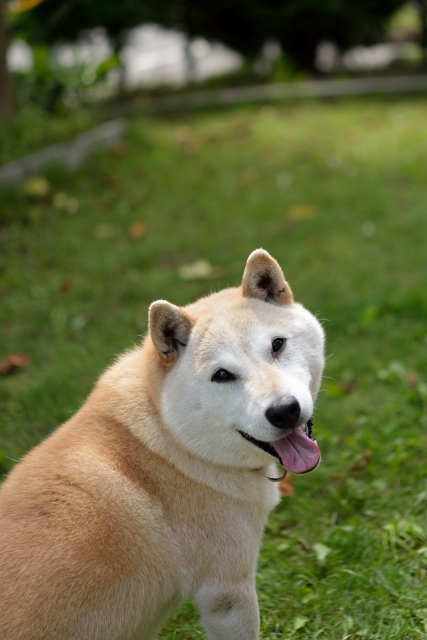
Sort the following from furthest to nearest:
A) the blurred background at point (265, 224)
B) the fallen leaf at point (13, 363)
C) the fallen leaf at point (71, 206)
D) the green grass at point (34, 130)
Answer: the green grass at point (34, 130) → the fallen leaf at point (71, 206) → the fallen leaf at point (13, 363) → the blurred background at point (265, 224)

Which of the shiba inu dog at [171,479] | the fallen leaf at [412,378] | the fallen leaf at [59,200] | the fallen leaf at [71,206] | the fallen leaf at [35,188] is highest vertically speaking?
the shiba inu dog at [171,479]

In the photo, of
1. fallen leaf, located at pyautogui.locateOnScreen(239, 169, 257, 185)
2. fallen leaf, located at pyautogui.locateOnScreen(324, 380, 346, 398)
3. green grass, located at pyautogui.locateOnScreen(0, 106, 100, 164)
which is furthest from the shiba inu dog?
green grass, located at pyautogui.locateOnScreen(0, 106, 100, 164)

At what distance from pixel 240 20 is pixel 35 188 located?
6.13 m

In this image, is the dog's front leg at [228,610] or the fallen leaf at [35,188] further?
the fallen leaf at [35,188]

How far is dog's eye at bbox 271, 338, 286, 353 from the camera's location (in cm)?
281

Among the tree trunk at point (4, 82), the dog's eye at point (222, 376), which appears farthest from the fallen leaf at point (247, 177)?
the dog's eye at point (222, 376)

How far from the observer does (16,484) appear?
2662 mm

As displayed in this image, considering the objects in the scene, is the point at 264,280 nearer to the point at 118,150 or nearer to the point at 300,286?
the point at 300,286

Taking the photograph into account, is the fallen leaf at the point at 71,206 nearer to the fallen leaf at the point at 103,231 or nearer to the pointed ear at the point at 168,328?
the fallen leaf at the point at 103,231

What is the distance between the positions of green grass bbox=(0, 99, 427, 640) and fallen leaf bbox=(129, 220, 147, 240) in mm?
61

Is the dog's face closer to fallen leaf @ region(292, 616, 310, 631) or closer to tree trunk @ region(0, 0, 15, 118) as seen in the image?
fallen leaf @ region(292, 616, 310, 631)

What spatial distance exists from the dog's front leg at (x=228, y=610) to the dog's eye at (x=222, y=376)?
0.82 metres

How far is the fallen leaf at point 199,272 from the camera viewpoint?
6.16 meters

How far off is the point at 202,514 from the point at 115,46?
1067 centimetres
